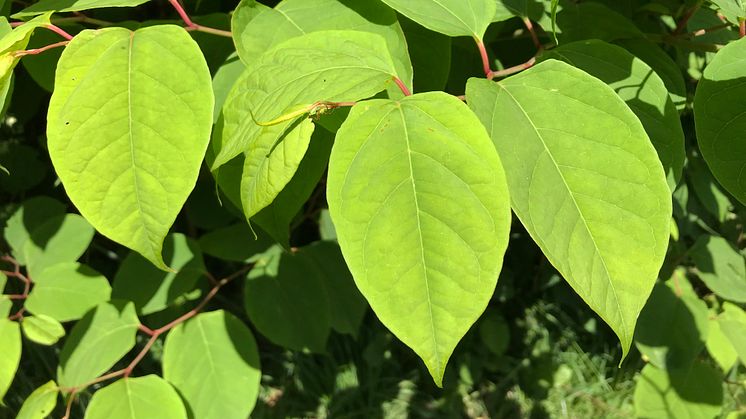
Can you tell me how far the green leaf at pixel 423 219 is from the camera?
635mm

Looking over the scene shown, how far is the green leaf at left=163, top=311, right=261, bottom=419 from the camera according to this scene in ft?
4.22

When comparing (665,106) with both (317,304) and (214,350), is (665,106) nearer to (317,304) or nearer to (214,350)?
(317,304)

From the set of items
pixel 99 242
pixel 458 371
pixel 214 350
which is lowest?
pixel 458 371

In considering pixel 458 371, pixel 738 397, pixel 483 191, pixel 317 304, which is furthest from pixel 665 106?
pixel 738 397

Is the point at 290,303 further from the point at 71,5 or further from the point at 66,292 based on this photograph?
the point at 71,5

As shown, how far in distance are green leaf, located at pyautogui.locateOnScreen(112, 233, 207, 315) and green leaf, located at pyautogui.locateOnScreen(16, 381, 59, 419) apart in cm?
22

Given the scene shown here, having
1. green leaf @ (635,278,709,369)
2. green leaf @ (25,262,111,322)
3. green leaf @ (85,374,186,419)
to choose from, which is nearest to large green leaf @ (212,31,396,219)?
green leaf @ (85,374,186,419)

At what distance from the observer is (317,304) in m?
1.43

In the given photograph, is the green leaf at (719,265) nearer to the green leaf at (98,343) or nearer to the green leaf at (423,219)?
the green leaf at (423,219)

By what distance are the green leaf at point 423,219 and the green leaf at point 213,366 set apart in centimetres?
75

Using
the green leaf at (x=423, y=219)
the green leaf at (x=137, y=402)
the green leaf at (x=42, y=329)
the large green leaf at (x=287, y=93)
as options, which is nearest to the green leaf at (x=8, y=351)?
the green leaf at (x=42, y=329)

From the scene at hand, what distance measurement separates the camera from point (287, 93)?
72 cm

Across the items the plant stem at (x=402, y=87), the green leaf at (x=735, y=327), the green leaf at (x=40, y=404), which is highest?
the plant stem at (x=402, y=87)

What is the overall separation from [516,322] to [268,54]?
1.75 metres
